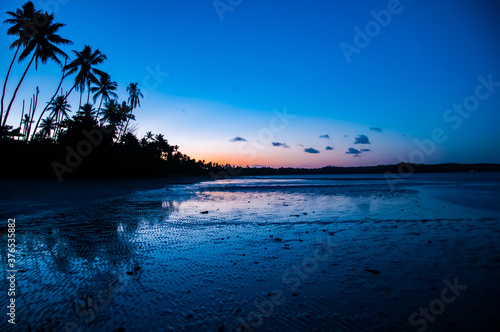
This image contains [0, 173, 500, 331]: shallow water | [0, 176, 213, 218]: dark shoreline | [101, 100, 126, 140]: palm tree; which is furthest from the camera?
[101, 100, 126, 140]: palm tree

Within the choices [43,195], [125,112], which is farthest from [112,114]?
[43,195]

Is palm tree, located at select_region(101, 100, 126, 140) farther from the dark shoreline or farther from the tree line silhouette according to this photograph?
the dark shoreline

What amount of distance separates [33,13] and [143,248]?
1394 inches

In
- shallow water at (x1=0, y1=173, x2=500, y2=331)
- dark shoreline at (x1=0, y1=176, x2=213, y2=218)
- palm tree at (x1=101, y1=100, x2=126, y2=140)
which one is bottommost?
shallow water at (x1=0, y1=173, x2=500, y2=331)

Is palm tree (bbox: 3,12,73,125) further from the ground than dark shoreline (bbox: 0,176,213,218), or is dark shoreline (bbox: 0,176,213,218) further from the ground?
palm tree (bbox: 3,12,73,125)

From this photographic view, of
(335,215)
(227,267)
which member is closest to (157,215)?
(227,267)

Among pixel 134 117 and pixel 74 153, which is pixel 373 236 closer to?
pixel 74 153

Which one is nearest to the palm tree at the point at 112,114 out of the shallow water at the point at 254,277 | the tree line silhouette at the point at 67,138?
the tree line silhouette at the point at 67,138

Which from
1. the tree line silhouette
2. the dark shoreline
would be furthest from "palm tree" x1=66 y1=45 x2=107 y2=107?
the dark shoreline

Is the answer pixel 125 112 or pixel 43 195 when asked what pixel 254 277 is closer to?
pixel 43 195

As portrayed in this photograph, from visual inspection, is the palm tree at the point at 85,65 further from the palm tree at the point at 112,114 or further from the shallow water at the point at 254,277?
the shallow water at the point at 254,277

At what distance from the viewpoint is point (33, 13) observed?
2636cm

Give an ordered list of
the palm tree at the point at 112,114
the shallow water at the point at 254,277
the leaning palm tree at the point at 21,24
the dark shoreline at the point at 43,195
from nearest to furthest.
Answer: the shallow water at the point at 254,277
the dark shoreline at the point at 43,195
the leaning palm tree at the point at 21,24
the palm tree at the point at 112,114

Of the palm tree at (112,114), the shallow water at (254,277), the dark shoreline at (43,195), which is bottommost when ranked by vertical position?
the shallow water at (254,277)
